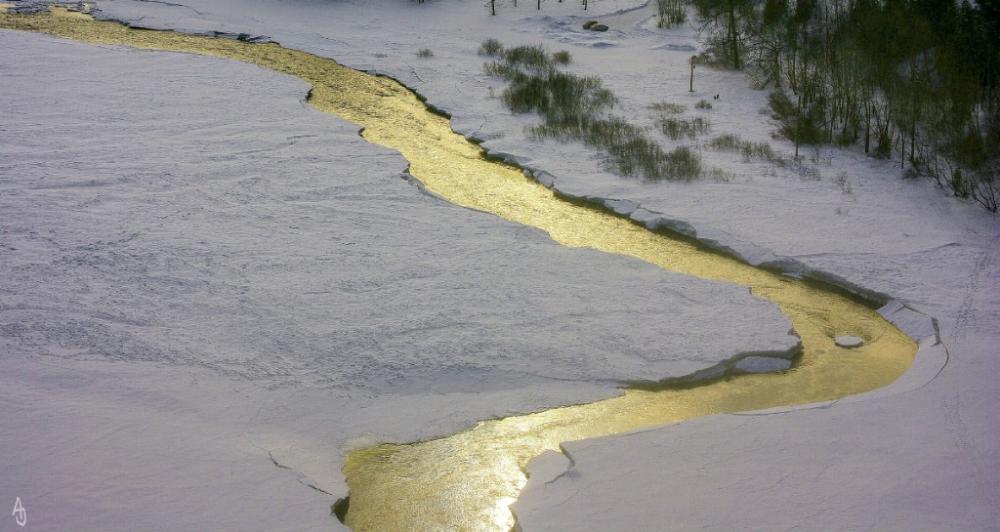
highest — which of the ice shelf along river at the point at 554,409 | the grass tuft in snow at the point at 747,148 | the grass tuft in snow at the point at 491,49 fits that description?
the grass tuft in snow at the point at 491,49

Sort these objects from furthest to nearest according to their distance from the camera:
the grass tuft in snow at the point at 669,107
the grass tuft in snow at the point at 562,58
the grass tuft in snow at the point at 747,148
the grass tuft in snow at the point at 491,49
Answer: the grass tuft in snow at the point at 491,49 → the grass tuft in snow at the point at 562,58 → the grass tuft in snow at the point at 669,107 → the grass tuft in snow at the point at 747,148

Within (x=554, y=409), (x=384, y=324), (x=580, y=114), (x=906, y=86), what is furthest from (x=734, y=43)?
(x=554, y=409)

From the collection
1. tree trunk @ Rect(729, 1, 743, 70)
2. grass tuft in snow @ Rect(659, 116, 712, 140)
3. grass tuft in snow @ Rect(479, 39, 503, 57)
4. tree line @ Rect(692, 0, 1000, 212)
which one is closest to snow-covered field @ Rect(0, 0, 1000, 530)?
grass tuft in snow @ Rect(659, 116, 712, 140)

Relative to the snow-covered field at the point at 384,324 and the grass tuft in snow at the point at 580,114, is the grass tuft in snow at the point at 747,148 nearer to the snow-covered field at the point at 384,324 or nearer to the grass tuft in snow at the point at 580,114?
the snow-covered field at the point at 384,324

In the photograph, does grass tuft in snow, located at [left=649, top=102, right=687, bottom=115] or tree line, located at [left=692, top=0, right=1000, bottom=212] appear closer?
tree line, located at [left=692, top=0, right=1000, bottom=212]

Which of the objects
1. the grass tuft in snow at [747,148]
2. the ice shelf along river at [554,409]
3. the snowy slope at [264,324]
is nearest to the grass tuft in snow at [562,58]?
the ice shelf along river at [554,409]

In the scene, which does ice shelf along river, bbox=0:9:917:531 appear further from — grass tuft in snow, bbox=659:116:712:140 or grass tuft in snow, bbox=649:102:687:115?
grass tuft in snow, bbox=649:102:687:115

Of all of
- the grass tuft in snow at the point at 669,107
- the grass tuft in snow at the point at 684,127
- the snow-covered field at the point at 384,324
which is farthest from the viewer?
the grass tuft in snow at the point at 669,107
